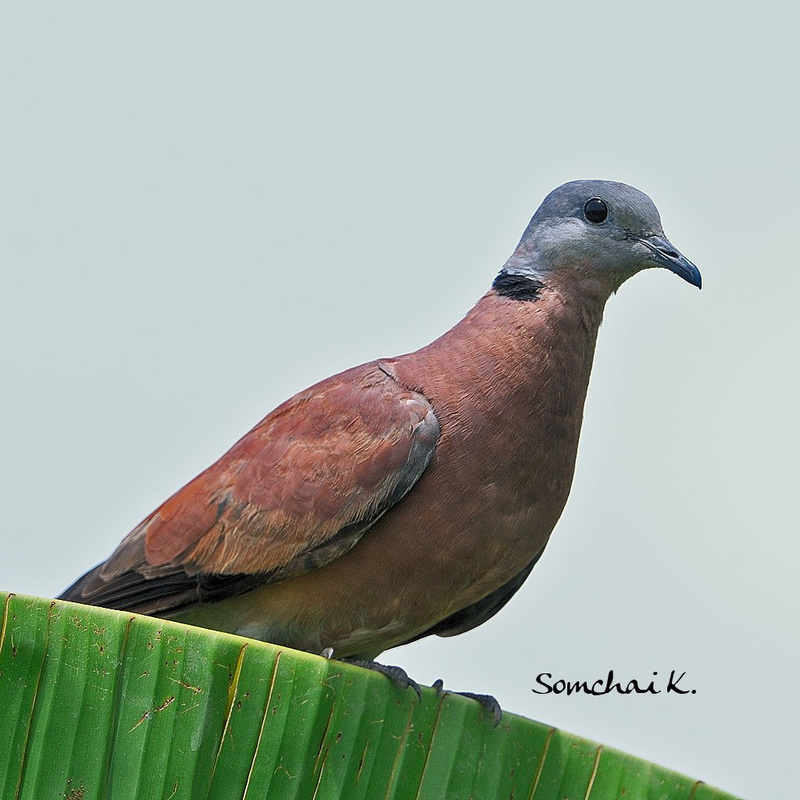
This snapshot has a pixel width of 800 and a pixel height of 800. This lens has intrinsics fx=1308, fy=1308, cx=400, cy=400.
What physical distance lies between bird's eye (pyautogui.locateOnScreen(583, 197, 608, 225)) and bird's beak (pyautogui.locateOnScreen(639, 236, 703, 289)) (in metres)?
0.15

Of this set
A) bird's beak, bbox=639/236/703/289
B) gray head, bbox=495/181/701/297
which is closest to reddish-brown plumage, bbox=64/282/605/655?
gray head, bbox=495/181/701/297

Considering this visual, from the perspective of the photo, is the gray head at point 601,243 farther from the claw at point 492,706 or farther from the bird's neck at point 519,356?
the claw at point 492,706

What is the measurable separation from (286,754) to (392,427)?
1.30 m

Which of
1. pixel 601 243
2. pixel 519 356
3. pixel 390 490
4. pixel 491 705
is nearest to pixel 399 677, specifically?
pixel 491 705

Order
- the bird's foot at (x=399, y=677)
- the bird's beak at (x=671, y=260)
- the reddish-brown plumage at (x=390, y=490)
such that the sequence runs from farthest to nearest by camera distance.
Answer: the bird's beak at (x=671, y=260) → the reddish-brown plumage at (x=390, y=490) → the bird's foot at (x=399, y=677)

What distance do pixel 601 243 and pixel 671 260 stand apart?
240 millimetres

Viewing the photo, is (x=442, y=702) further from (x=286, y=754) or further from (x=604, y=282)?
(x=604, y=282)

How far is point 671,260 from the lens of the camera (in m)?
4.38

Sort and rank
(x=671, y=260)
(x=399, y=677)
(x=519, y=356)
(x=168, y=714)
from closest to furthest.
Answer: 1. (x=168, y=714)
2. (x=399, y=677)
3. (x=519, y=356)
4. (x=671, y=260)

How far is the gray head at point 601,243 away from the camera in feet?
14.4

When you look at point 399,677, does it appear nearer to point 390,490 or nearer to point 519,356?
point 390,490

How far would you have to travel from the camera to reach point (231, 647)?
115 inches

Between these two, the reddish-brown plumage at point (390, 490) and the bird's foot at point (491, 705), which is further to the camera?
the reddish-brown plumage at point (390, 490)

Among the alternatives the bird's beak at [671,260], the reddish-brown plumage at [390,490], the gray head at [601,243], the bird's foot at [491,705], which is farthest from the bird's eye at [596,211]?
the bird's foot at [491,705]
